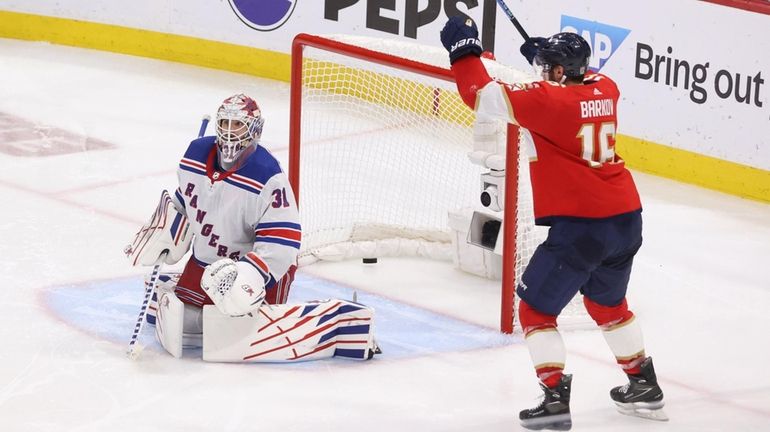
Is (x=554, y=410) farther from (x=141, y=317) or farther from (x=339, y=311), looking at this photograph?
(x=141, y=317)

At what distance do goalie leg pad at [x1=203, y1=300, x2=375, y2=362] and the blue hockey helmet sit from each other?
3.40ft

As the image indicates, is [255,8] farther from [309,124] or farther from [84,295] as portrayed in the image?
[84,295]

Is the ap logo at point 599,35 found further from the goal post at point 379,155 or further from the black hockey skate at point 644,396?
the black hockey skate at point 644,396

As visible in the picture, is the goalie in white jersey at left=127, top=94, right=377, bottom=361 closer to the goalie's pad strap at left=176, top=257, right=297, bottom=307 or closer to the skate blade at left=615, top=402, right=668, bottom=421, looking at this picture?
the goalie's pad strap at left=176, top=257, right=297, bottom=307

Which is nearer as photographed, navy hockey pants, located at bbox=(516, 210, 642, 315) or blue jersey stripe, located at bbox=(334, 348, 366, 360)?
navy hockey pants, located at bbox=(516, 210, 642, 315)

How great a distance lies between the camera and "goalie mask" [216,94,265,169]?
4520 mm

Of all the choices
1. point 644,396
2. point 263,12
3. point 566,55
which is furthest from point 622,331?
point 263,12

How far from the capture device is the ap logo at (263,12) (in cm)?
841

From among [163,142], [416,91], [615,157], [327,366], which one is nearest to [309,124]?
[163,142]

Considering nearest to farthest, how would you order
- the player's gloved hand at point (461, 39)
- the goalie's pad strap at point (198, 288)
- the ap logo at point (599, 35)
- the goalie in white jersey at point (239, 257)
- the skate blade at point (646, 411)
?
1. the player's gloved hand at point (461, 39)
2. the skate blade at point (646, 411)
3. the goalie in white jersey at point (239, 257)
4. the goalie's pad strap at point (198, 288)
5. the ap logo at point (599, 35)

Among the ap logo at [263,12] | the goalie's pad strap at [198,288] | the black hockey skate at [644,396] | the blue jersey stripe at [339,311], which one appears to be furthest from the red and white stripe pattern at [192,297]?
the ap logo at [263,12]

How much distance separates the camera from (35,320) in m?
4.95

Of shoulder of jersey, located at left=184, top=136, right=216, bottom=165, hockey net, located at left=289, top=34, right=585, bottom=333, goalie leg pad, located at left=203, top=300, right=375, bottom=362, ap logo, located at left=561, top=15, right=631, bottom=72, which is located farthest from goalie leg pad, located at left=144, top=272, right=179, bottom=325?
ap logo, located at left=561, top=15, right=631, bottom=72

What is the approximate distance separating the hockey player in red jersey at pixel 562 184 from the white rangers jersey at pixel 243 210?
28.7 inches
